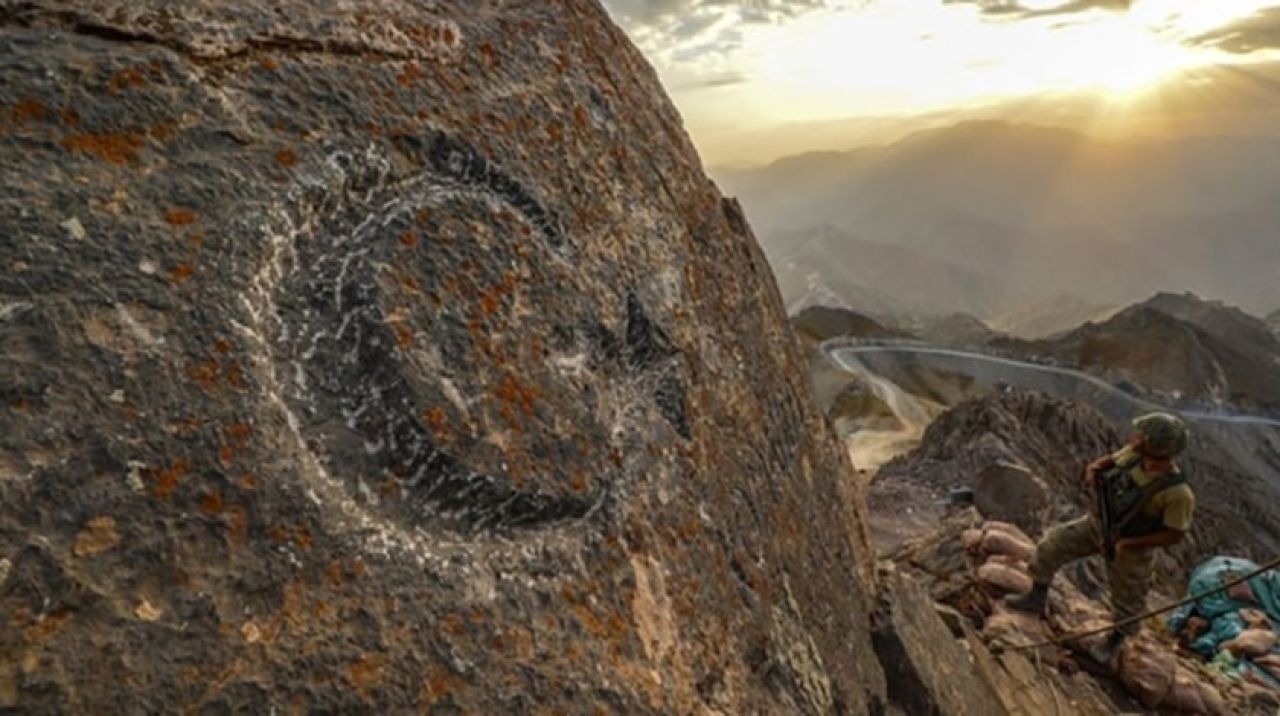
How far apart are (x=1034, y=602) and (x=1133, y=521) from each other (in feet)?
5.60

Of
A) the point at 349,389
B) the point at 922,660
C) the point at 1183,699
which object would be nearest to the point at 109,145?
the point at 349,389

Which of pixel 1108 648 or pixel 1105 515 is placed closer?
pixel 1105 515

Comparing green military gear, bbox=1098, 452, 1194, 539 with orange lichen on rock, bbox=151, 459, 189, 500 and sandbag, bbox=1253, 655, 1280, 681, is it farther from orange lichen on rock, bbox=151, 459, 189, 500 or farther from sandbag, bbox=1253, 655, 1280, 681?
orange lichen on rock, bbox=151, 459, 189, 500

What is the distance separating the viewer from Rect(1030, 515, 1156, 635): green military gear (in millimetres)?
8984

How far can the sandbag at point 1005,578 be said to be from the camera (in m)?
9.97

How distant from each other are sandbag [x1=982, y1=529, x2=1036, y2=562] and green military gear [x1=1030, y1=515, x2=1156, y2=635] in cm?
116

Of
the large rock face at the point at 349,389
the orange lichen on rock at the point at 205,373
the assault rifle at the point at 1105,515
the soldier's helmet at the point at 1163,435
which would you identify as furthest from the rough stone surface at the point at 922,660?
the orange lichen on rock at the point at 205,373

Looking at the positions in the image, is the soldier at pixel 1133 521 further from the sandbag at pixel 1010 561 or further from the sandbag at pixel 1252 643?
the sandbag at pixel 1252 643

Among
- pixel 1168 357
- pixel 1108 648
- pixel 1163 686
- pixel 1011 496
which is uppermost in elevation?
pixel 1108 648

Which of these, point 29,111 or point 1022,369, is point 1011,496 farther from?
point 1022,369

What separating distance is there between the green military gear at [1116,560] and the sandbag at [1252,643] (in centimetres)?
213

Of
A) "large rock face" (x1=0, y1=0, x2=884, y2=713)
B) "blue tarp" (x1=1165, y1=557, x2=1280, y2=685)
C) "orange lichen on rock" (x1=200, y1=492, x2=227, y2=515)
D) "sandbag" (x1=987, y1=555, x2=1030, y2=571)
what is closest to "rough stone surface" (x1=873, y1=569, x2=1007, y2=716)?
"large rock face" (x1=0, y1=0, x2=884, y2=713)

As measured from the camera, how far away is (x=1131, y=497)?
28.4 feet

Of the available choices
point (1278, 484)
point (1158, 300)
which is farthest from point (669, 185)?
point (1158, 300)
